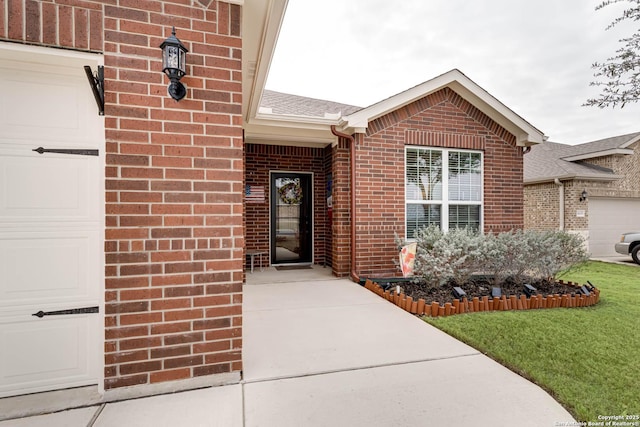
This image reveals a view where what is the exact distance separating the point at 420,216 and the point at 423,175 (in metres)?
0.85

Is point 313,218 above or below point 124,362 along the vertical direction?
above

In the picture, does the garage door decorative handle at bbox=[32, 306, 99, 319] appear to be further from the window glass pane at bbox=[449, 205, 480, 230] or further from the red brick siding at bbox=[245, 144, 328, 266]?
the window glass pane at bbox=[449, 205, 480, 230]

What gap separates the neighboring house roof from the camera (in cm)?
1024

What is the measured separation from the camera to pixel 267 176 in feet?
22.7

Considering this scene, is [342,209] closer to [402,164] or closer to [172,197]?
[402,164]

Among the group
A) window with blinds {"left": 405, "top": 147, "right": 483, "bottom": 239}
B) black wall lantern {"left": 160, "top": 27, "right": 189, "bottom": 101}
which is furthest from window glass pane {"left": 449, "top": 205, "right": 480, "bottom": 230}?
black wall lantern {"left": 160, "top": 27, "right": 189, "bottom": 101}

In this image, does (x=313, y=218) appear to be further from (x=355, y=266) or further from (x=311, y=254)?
(x=355, y=266)

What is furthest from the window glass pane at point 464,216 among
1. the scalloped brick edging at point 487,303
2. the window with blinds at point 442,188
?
the scalloped brick edging at point 487,303

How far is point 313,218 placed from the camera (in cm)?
721

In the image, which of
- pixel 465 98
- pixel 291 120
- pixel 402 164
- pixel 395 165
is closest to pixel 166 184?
pixel 291 120

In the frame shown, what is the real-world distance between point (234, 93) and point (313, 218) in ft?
16.8

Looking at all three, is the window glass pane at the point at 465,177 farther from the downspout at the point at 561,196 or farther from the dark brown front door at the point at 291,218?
the downspout at the point at 561,196

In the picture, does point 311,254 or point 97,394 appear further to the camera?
point 311,254

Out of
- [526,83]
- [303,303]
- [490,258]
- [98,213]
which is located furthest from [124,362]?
[526,83]
